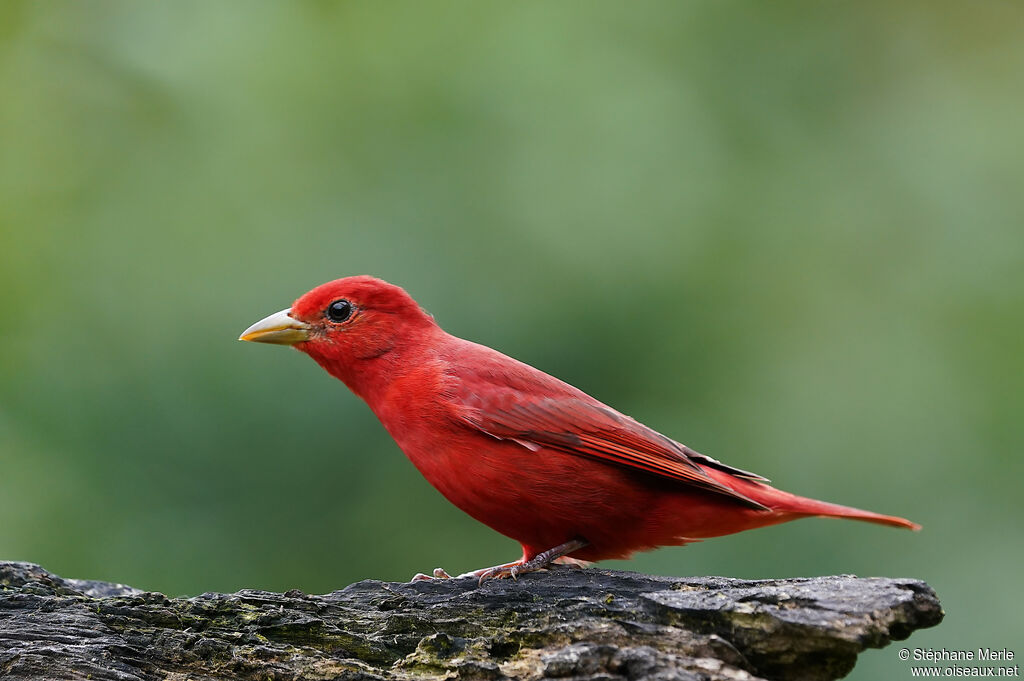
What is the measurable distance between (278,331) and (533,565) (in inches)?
62.2

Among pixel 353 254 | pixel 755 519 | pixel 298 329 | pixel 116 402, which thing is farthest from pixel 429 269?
pixel 755 519

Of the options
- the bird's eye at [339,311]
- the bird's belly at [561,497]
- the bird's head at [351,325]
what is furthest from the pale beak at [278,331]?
the bird's belly at [561,497]

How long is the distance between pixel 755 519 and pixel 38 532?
330cm

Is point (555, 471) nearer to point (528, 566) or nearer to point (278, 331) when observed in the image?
point (528, 566)

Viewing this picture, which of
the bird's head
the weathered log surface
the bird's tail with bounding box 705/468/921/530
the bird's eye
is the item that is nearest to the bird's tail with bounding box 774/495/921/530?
the bird's tail with bounding box 705/468/921/530

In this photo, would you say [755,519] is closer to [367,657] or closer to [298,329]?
[367,657]

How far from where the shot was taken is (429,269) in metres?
5.30

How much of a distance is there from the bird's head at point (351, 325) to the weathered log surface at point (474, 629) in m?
1.19

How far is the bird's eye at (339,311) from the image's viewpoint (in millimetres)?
4910

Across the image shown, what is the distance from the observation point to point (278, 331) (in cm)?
479

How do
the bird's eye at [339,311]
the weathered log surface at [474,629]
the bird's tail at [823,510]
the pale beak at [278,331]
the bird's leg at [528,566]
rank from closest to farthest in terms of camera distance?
the weathered log surface at [474,629] < the bird's tail at [823,510] < the bird's leg at [528,566] < the pale beak at [278,331] < the bird's eye at [339,311]

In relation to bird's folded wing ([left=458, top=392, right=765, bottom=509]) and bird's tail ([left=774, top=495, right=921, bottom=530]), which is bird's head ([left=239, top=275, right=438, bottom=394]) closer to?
bird's folded wing ([left=458, top=392, right=765, bottom=509])

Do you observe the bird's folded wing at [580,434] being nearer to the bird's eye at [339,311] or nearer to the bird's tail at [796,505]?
the bird's tail at [796,505]

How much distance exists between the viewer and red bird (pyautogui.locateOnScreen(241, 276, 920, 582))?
4.24 meters
